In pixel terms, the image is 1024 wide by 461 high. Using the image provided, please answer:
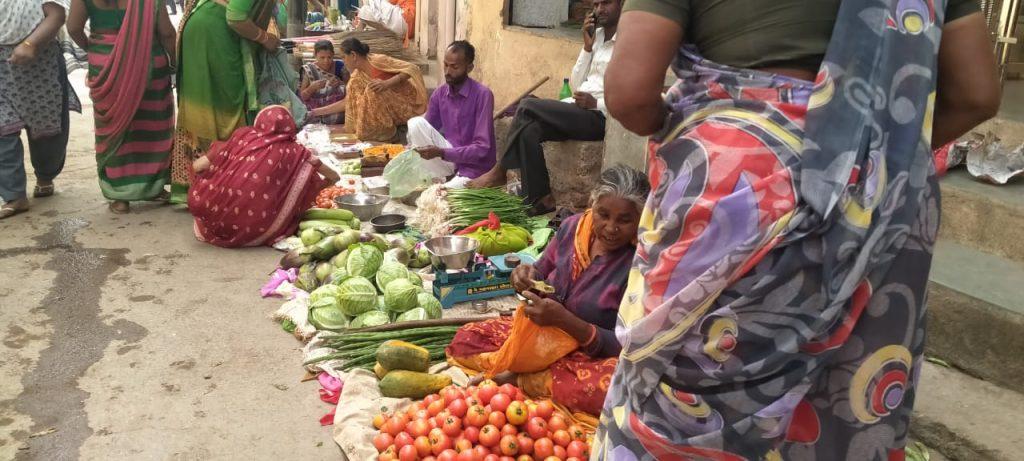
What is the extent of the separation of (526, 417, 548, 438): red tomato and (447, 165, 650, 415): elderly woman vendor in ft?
0.74

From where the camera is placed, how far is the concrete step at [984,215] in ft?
11.8

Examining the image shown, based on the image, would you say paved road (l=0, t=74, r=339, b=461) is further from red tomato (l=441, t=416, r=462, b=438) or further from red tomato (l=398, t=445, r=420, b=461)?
red tomato (l=441, t=416, r=462, b=438)

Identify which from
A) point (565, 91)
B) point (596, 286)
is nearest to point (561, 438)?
point (596, 286)

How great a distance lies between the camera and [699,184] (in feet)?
5.28

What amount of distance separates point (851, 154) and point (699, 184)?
11.5 inches

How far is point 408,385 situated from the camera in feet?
11.2

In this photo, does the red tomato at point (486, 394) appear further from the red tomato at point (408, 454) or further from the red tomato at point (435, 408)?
the red tomato at point (408, 454)

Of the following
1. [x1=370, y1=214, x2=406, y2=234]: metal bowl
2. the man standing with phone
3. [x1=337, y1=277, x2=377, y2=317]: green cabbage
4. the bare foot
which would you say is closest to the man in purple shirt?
the bare foot

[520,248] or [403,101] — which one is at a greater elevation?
[403,101]

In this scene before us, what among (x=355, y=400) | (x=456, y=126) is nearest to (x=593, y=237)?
(x=355, y=400)

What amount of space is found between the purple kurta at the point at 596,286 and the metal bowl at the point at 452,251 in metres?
1.30

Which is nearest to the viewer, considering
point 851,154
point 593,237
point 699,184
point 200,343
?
point 851,154

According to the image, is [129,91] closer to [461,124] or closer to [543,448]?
[461,124]

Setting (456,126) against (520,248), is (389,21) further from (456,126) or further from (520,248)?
(520,248)
